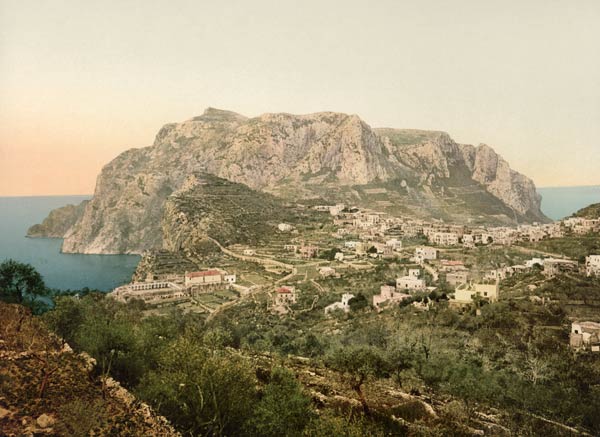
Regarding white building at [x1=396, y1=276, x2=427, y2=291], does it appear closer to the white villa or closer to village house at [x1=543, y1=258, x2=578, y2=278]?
the white villa

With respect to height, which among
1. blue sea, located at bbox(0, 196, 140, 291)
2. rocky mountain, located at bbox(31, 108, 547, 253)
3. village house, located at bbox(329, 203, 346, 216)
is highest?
rocky mountain, located at bbox(31, 108, 547, 253)

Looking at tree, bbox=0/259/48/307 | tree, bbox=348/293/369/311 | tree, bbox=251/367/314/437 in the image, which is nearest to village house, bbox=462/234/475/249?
tree, bbox=348/293/369/311

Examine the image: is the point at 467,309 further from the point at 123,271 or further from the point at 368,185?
the point at 368,185

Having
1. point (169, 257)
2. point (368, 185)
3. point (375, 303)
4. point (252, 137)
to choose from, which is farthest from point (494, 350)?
point (252, 137)

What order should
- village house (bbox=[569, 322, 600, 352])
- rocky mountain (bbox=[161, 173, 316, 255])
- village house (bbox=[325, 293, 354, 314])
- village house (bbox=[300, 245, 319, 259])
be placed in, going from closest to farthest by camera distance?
village house (bbox=[569, 322, 600, 352])
village house (bbox=[325, 293, 354, 314])
village house (bbox=[300, 245, 319, 259])
rocky mountain (bbox=[161, 173, 316, 255])

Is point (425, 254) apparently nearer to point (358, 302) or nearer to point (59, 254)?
point (358, 302)
